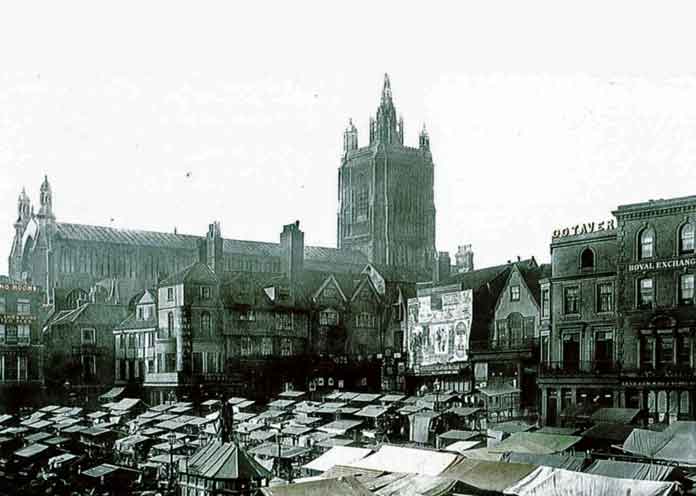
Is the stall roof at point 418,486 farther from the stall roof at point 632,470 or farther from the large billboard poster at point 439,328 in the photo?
the large billboard poster at point 439,328

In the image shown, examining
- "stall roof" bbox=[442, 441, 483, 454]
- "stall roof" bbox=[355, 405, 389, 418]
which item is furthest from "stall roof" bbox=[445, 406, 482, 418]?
"stall roof" bbox=[442, 441, 483, 454]

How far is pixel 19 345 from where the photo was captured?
64.6 m

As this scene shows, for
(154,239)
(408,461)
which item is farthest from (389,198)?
(408,461)

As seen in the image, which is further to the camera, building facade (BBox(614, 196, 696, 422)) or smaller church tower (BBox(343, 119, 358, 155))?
smaller church tower (BBox(343, 119, 358, 155))

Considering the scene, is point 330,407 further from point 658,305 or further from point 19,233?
point 19,233

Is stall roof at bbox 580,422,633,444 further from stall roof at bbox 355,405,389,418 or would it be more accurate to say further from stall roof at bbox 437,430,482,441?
stall roof at bbox 355,405,389,418

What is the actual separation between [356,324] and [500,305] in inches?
566

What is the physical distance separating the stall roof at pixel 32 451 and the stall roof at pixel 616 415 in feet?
77.7

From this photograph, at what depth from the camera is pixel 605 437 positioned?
37.1 m

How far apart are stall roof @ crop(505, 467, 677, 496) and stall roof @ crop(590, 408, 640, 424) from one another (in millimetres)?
15299

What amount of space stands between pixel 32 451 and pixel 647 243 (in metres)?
28.6

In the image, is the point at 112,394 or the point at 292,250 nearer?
the point at 112,394

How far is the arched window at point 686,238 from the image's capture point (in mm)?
42719

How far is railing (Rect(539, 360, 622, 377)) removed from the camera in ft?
151
